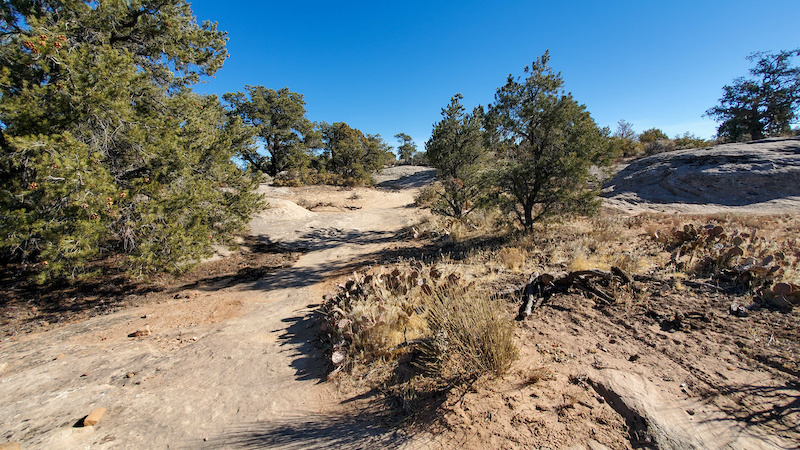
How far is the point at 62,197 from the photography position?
3928 mm

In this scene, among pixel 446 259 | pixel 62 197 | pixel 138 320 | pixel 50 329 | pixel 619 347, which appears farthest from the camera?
pixel 446 259

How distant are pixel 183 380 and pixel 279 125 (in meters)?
23.8

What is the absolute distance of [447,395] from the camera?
8.09 feet

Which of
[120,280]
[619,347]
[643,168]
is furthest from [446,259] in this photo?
[643,168]

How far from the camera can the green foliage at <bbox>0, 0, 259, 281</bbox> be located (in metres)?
4.02

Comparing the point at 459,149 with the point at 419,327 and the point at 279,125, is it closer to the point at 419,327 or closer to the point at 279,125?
the point at 419,327

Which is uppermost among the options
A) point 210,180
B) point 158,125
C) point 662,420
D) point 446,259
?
point 158,125

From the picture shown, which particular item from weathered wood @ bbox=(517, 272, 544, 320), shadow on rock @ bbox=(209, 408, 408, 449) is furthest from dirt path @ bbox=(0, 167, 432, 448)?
weathered wood @ bbox=(517, 272, 544, 320)

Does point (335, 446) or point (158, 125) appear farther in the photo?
point (158, 125)

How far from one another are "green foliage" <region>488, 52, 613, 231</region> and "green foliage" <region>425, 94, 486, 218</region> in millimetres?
1971

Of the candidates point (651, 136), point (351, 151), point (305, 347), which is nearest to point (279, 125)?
point (351, 151)

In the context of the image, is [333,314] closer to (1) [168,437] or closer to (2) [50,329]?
(1) [168,437]

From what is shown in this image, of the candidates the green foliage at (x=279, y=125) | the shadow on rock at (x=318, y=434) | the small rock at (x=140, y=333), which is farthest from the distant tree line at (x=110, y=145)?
the green foliage at (x=279, y=125)

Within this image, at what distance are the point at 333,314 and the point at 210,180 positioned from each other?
4854mm
